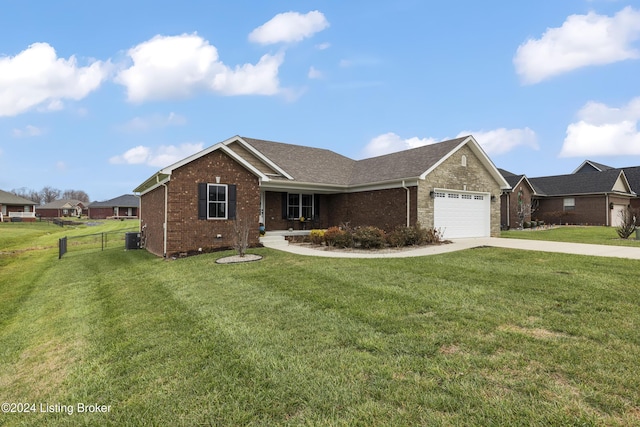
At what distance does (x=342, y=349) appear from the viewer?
4070mm

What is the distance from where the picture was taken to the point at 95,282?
999cm

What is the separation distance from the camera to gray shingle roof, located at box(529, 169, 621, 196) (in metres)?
28.9

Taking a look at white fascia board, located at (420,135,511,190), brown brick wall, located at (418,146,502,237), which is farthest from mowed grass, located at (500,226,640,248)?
white fascia board, located at (420,135,511,190)

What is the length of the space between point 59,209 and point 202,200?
84154mm

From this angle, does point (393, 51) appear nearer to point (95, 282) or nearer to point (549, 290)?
point (549, 290)

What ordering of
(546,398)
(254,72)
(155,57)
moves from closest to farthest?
(546,398)
(155,57)
(254,72)

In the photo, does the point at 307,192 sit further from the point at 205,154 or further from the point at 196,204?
the point at 196,204

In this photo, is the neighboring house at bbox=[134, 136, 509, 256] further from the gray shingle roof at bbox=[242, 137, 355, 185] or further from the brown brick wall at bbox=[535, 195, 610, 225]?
the brown brick wall at bbox=[535, 195, 610, 225]

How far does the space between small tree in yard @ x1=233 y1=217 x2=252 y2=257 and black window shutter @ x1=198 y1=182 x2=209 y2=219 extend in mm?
1305

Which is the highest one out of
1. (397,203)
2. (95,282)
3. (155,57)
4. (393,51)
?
(393,51)

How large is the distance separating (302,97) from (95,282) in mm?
13240

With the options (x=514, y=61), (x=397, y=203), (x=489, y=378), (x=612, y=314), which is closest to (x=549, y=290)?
(x=612, y=314)

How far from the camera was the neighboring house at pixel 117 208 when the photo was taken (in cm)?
6394

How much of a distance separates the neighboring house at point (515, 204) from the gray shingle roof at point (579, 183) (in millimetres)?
5457
